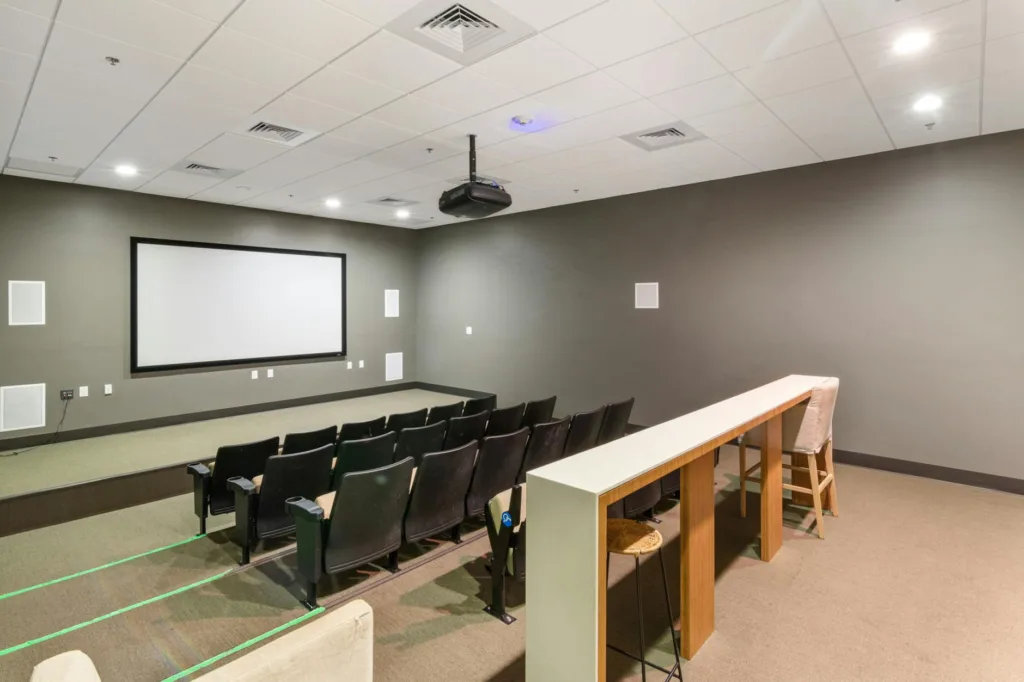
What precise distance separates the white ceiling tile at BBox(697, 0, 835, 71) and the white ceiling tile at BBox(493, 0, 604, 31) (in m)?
0.78

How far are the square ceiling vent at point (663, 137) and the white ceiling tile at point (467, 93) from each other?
139 centimetres

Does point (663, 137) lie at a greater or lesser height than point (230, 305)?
greater

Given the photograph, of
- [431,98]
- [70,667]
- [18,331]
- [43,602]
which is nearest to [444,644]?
[70,667]

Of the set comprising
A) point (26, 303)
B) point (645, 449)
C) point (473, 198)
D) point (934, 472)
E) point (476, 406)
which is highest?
point (473, 198)

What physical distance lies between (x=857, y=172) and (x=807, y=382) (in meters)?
2.68

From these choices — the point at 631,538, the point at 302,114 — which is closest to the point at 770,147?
the point at 302,114

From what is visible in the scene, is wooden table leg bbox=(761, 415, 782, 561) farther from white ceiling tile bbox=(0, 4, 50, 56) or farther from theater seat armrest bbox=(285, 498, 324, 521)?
white ceiling tile bbox=(0, 4, 50, 56)

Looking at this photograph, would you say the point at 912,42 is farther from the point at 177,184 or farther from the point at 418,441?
the point at 177,184

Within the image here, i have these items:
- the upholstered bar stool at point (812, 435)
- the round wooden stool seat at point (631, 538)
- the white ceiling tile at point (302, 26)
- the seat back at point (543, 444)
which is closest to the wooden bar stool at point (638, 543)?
the round wooden stool seat at point (631, 538)

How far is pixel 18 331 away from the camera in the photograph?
19.6 ft

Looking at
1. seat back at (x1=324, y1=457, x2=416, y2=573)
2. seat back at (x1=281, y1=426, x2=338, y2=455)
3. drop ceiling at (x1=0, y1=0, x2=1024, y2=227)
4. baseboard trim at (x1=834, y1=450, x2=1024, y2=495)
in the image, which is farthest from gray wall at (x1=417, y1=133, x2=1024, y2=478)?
seat back at (x1=324, y1=457, x2=416, y2=573)

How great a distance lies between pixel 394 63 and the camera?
10.4ft

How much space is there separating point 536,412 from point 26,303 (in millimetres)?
6205

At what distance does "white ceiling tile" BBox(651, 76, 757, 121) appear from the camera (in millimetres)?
3516
